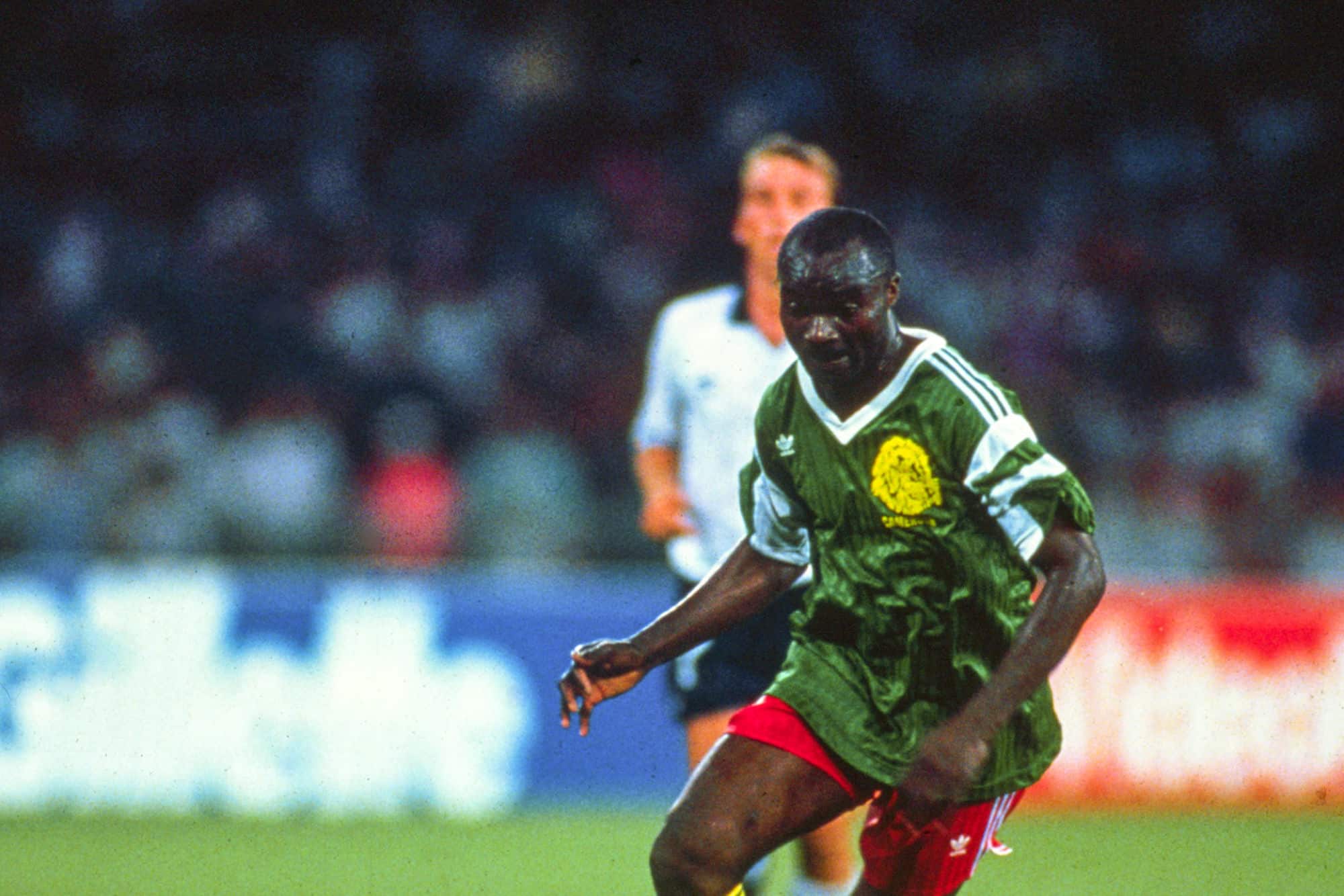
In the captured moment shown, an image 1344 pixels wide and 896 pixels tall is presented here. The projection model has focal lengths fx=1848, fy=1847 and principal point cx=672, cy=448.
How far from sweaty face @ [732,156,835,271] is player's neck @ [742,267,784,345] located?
13 cm

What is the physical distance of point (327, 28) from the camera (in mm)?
15352

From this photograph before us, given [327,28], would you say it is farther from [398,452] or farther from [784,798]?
[784,798]

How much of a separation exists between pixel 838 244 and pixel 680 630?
1029 millimetres

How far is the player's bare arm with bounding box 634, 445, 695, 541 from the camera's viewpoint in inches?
226

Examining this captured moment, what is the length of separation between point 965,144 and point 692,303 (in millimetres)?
10057

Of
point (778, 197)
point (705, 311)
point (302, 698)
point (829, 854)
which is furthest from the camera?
point (302, 698)

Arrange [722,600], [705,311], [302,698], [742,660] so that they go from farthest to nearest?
[302,698] < [705,311] < [742,660] < [722,600]

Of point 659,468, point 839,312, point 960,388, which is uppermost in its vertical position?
point 659,468

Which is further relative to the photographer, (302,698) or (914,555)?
(302,698)

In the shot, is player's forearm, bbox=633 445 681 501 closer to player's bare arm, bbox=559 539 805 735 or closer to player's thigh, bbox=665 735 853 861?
player's bare arm, bbox=559 539 805 735

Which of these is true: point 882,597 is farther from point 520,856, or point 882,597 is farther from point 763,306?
point 520,856

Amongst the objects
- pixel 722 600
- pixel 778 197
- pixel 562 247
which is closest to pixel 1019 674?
pixel 722 600

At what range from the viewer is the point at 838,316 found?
393 centimetres

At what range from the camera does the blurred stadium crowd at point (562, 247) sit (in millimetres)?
11156
